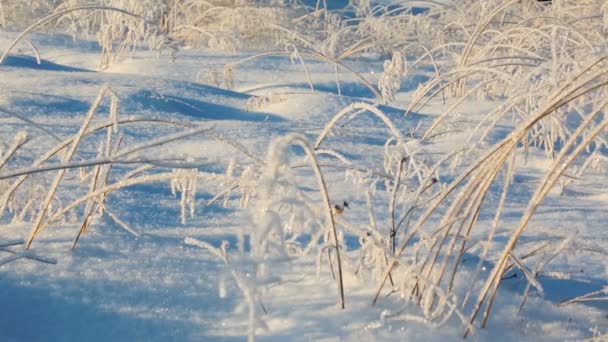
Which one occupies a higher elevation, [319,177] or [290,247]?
[319,177]

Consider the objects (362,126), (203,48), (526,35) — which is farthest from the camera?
(203,48)

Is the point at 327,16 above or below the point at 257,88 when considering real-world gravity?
above

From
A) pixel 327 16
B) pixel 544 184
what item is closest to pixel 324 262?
pixel 544 184

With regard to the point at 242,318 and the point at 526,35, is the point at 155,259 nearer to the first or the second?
the point at 242,318

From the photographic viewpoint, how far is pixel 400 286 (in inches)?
46.8

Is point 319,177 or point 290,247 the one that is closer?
point 319,177

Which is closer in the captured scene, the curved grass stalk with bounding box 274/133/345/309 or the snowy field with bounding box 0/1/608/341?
the curved grass stalk with bounding box 274/133/345/309

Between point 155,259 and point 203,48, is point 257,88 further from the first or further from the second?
point 155,259

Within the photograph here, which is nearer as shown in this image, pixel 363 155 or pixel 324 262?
pixel 324 262

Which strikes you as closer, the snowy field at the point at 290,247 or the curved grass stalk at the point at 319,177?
the curved grass stalk at the point at 319,177

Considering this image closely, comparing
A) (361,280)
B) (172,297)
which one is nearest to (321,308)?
(361,280)

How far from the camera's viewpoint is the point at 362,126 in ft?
8.44

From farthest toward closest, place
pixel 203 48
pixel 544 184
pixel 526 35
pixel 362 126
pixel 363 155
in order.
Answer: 1. pixel 203 48
2. pixel 526 35
3. pixel 362 126
4. pixel 363 155
5. pixel 544 184

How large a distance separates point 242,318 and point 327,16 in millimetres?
4165
